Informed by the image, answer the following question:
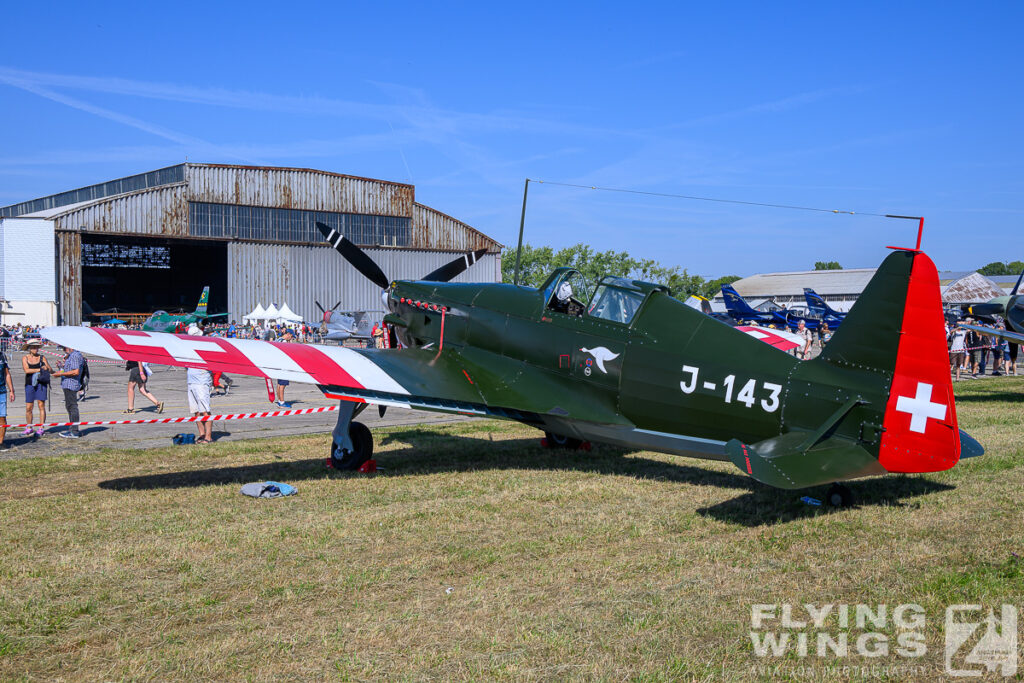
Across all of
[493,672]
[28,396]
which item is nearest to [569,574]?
[493,672]

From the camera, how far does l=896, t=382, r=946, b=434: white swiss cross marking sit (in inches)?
252

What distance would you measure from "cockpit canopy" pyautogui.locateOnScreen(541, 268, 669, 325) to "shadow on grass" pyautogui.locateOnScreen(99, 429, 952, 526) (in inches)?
75.9

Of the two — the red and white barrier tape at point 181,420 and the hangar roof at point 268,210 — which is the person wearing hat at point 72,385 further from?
the hangar roof at point 268,210

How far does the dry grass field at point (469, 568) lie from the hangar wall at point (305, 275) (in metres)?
40.0

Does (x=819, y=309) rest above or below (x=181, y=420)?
above

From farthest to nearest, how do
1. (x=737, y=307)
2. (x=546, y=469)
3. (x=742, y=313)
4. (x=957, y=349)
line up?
(x=737, y=307) < (x=742, y=313) < (x=957, y=349) < (x=546, y=469)

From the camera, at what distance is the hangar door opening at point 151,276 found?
61019 millimetres

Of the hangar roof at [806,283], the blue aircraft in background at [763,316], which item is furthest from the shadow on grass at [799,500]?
the hangar roof at [806,283]

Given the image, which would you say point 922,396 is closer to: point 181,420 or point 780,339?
point 780,339

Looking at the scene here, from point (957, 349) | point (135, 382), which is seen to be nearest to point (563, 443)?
point (135, 382)

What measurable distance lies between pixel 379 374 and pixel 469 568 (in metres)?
3.92

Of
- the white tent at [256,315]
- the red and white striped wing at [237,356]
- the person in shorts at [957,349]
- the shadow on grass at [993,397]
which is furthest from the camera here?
the white tent at [256,315]

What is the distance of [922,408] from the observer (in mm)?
6430

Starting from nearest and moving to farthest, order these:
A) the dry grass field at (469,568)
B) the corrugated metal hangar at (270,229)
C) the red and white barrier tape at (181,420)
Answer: the dry grass field at (469,568)
the red and white barrier tape at (181,420)
the corrugated metal hangar at (270,229)
